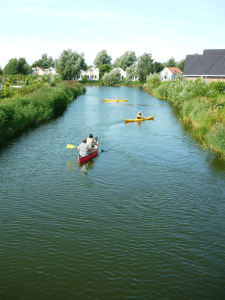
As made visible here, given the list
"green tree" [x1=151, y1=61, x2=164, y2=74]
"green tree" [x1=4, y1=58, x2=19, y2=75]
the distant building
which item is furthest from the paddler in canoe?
"green tree" [x1=4, y1=58, x2=19, y2=75]

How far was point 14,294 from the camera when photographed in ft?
29.6

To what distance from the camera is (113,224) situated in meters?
12.9

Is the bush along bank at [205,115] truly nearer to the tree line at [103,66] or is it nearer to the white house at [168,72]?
the tree line at [103,66]

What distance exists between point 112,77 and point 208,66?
6022 cm

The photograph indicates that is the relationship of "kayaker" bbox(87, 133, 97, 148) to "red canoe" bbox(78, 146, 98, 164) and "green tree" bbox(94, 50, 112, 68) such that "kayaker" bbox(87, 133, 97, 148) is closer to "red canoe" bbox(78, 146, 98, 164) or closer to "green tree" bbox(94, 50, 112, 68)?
"red canoe" bbox(78, 146, 98, 164)

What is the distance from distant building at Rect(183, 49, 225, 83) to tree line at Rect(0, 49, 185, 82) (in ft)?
96.5

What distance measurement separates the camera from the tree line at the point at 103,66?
95188 mm

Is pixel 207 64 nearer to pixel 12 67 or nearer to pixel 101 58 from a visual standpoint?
pixel 12 67

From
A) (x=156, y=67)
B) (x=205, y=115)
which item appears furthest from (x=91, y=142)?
(x=156, y=67)

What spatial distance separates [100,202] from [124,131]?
60.1 ft

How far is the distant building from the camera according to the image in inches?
2547

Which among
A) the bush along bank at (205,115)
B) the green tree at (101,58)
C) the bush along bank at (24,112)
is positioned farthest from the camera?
the green tree at (101,58)

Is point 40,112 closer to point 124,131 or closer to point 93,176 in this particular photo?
point 124,131

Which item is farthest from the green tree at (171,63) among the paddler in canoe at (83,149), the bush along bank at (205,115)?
the paddler in canoe at (83,149)
